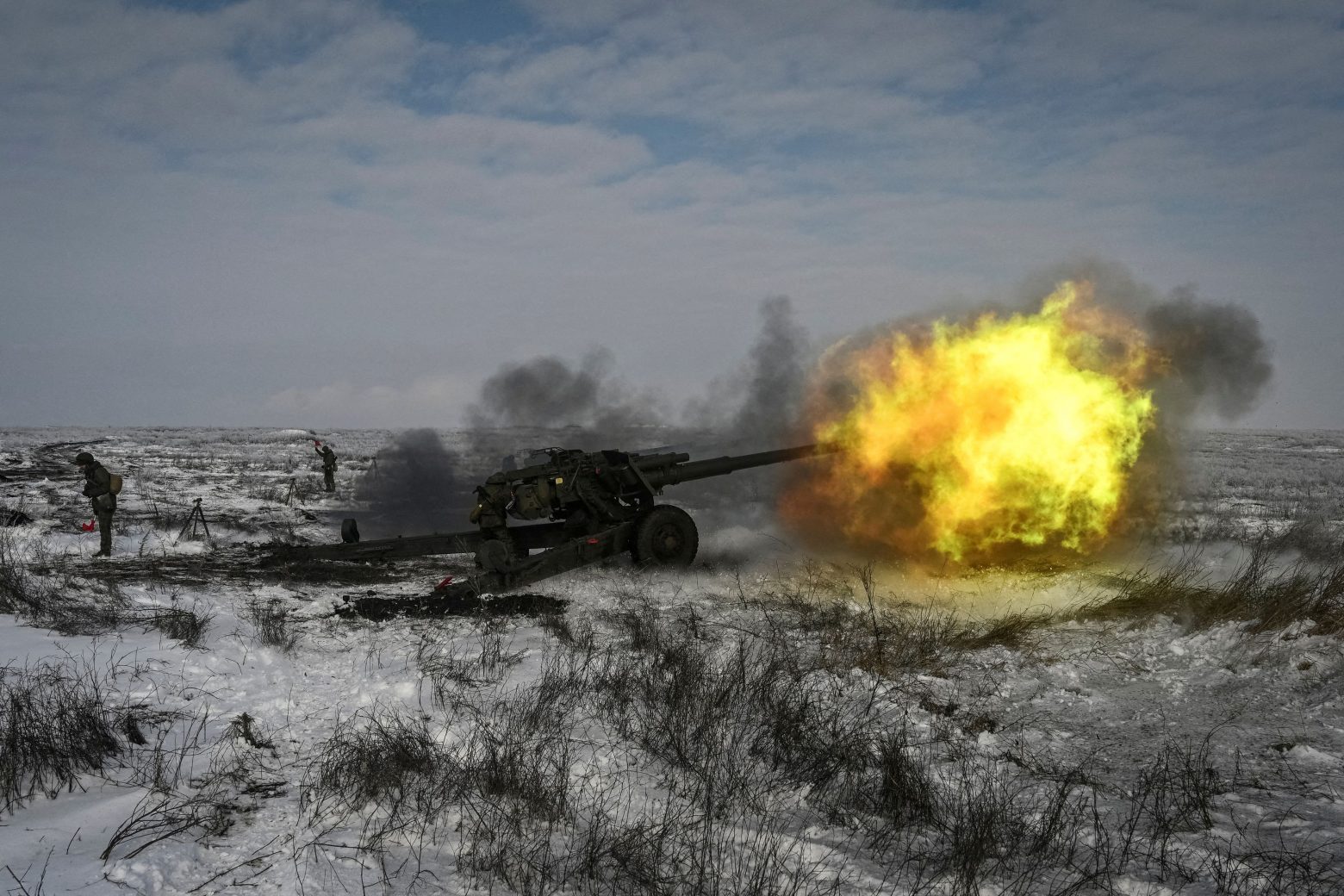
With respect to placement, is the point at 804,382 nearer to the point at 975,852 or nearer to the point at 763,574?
the point at 763,574

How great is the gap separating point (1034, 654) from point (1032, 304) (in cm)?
604

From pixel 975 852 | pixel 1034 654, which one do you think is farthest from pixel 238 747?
pixel 1034 654

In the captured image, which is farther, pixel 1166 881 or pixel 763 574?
pixel 763 574

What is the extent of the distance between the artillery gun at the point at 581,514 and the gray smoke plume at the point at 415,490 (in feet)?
22.3

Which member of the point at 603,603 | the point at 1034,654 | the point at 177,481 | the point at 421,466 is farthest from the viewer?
the point at 177,481

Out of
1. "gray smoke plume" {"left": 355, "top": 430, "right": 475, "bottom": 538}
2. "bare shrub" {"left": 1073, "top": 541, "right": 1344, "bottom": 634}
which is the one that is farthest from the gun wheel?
"gray smoke plume" {"left": 355, "top": 430, "right": 475, "bottom": 538}

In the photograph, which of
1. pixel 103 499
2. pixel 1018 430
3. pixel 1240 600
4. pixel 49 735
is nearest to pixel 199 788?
pixel 49 735

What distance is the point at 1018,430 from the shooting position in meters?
11.4

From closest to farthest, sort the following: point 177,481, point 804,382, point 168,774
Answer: point 168,774 < point 804,382 < point 177,481

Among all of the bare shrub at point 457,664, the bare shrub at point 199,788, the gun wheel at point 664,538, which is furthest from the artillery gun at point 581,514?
the bare shrub at point 199,788

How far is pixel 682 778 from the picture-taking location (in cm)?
512

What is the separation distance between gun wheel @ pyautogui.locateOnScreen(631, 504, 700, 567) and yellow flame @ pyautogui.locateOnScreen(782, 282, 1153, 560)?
10.3 feet

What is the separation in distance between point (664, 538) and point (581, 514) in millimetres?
1325

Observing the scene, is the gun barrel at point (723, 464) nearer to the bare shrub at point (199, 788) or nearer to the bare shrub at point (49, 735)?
the bare shrub at point (199, 788)
